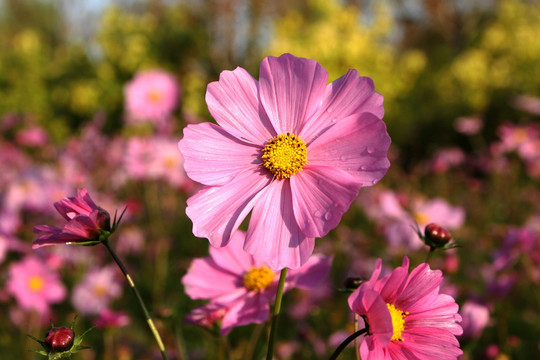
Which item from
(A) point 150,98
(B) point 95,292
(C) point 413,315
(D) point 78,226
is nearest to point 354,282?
(C) point 413,315

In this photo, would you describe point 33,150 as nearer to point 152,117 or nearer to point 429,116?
point 152,117

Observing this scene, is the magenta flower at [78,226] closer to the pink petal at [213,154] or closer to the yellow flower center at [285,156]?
the pink petal at [213,154]

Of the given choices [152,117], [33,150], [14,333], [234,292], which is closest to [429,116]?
[152,117]

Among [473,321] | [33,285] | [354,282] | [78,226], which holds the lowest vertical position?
[33,285]

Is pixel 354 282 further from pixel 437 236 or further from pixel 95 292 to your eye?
pixel 95 292

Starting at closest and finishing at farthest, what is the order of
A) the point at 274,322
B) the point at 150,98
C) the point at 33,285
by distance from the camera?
the point at 274,322, the point at 33,285, the point at 150,98

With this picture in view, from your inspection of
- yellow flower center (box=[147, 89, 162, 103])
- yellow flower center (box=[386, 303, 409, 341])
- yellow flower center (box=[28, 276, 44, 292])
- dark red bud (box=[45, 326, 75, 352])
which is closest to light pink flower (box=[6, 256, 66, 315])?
yellow flower center (box=[28, 276, 44, 292])

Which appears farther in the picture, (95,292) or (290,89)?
(95,292)

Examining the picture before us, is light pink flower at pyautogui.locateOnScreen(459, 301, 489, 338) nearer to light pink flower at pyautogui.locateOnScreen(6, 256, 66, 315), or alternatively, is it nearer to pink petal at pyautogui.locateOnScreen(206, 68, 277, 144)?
pink petal at pyautogui.locateOnScreen(206, 68, 277, 144)
